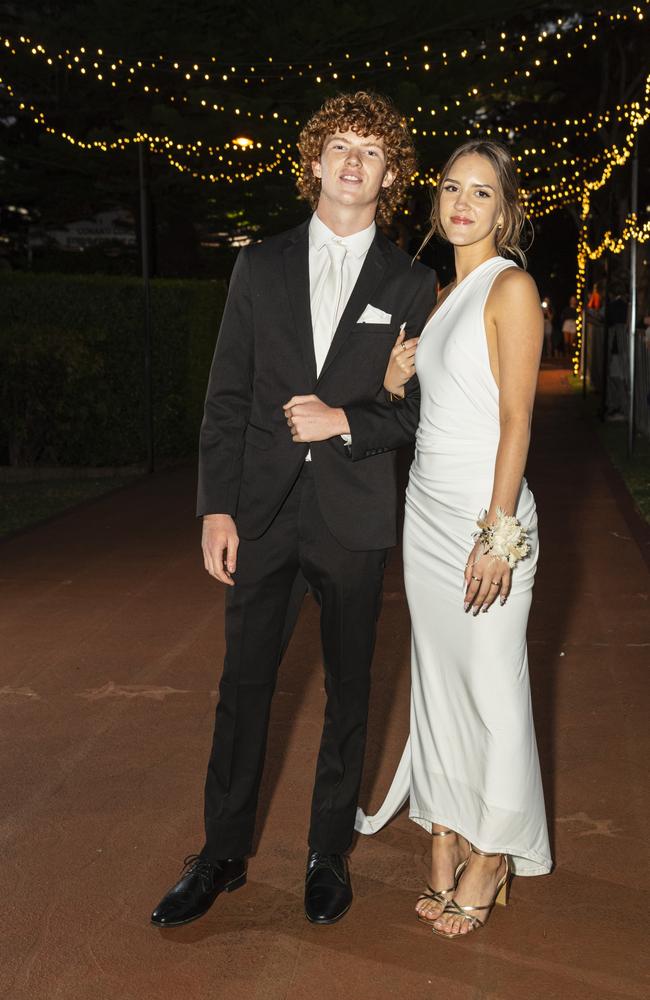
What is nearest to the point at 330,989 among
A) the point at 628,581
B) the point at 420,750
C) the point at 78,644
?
the point at 420,750

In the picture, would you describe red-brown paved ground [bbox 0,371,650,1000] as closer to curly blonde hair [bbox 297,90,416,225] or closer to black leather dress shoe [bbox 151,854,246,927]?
black leather dress shoe [bbox 151,854,246,927]

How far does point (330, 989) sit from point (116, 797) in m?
1.49

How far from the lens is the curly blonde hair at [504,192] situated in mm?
3258

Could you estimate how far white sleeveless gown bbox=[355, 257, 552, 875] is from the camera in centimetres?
323

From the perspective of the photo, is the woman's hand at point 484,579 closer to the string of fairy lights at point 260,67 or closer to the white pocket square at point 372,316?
the white pocket square at point 372,316

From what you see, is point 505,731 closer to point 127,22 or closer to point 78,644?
point 78,644

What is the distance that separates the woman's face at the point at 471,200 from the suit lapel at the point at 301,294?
0.41m

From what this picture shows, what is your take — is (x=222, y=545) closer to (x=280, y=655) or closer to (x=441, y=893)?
(x=280, y=655)

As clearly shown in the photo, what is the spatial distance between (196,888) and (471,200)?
2.02 meters

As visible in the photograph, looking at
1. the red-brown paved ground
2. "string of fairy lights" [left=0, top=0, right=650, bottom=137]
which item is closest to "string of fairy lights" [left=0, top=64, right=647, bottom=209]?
"string of fairy lights" [left=0, top=0, right=650, bottom=137]

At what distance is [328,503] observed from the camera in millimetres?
3346

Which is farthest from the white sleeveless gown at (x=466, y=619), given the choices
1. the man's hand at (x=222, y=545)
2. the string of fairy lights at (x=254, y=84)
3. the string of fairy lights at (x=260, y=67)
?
the string of fairy lights at (x=260, y=67)

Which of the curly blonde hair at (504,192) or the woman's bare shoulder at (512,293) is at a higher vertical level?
the curly blonde hair at (504,192)

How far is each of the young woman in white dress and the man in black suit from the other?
13 cm
